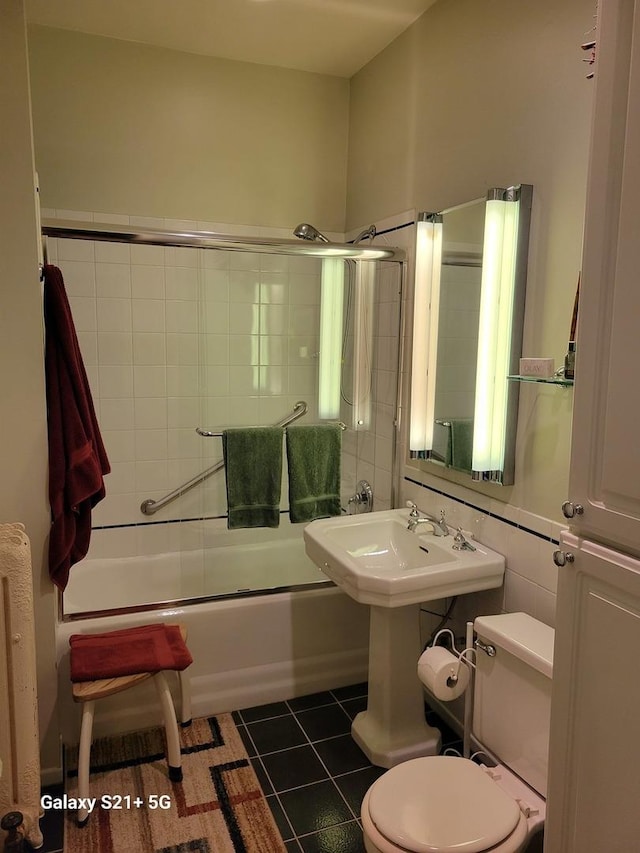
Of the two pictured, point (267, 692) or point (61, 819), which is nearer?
point (61, 819)

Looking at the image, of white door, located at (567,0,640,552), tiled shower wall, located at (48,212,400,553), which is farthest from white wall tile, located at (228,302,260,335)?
white door, located at (567,0,640,552)

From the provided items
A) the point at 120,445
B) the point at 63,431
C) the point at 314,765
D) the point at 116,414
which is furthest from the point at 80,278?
the point at 314,765

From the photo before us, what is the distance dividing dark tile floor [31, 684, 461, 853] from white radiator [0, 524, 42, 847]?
16 cm

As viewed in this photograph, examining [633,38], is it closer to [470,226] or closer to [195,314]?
[470,226]

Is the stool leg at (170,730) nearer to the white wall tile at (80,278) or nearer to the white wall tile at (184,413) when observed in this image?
the white wall tile at (184,413)

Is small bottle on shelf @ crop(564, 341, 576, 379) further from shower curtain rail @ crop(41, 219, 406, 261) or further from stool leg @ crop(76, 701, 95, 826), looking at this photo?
stool leg @ crop(76, 701, 95, 826)

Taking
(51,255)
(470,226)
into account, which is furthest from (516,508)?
(51,255)

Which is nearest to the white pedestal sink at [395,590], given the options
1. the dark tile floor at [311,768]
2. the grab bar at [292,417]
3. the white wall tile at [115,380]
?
the dark tile floor at [311,768]

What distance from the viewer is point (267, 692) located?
106 inches

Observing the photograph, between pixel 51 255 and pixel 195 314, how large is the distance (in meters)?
0.70

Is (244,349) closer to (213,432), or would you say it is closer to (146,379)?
(213,432)

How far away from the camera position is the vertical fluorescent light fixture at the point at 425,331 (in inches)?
99.0

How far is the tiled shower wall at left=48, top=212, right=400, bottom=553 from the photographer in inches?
106

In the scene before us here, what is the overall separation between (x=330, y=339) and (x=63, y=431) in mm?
1224
